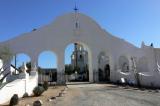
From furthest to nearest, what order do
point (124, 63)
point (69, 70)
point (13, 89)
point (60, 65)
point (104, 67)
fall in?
point (69, 70)
point (104, 67)
point (124, 63)
point (60, 65)
point (13, 89)

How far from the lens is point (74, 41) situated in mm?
46969

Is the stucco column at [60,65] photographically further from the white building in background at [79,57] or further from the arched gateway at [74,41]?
the white building in background at [79,57]

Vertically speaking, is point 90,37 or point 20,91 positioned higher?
point 90,37

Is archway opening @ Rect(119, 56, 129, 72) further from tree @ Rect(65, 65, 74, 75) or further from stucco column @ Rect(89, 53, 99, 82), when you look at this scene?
tree @ Rect(65, 65, 74, 75)

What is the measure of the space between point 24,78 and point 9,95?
583cm

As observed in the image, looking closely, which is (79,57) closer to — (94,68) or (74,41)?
(94,68)

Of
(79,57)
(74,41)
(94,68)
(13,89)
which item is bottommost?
(13,89)

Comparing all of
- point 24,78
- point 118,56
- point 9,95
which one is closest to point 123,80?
point 118,56

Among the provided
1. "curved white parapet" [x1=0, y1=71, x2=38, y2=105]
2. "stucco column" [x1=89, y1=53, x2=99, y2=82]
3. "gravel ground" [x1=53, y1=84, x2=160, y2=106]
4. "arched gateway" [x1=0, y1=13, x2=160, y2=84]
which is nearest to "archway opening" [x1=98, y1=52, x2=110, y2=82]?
"arched gateway" [x1=0, y1=13, x2=160, y2=84]

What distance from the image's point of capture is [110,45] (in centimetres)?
4822

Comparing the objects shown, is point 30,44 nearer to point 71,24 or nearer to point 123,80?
point 71,24

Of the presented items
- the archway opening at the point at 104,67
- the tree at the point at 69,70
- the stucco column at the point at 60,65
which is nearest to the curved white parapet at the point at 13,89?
the stucco column at the point at 60,65

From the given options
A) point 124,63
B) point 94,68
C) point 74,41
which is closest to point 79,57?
point 124,63

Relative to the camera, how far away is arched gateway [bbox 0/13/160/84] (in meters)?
45.1
